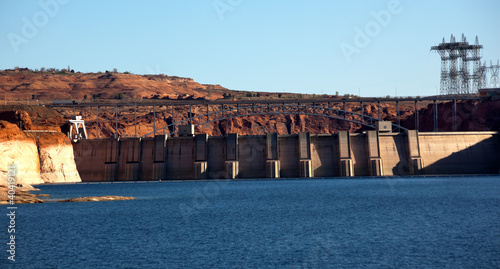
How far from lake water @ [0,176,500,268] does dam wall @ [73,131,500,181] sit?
28.6 meters

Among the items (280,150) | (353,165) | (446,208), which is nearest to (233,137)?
(280,150)

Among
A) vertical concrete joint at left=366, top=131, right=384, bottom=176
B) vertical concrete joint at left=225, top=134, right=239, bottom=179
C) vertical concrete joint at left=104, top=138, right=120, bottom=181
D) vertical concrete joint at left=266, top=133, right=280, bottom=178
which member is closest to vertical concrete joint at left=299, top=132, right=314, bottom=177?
vertical concrete joint at left=266, top=133, right=280, bottom=178

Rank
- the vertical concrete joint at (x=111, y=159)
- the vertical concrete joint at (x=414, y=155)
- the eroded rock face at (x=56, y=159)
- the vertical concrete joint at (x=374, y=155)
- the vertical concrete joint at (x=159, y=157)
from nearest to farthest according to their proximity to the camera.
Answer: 1. the eroded rock face at (x=56, y=159)
2. the vertical concrete joint at (x=374, y=155)
3. the vertical concrete joint at (x=414, y=155)
4. the vertical concrete joint at (x=159, y=157)
5. the vertical concrete joint at (x=111, y=159)

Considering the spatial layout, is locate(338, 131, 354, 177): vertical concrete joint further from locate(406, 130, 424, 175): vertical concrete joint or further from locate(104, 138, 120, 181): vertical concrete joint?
locate(104, 138, 120, 181): vertical concrete joint

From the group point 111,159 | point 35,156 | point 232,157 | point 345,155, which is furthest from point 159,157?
point 345,155

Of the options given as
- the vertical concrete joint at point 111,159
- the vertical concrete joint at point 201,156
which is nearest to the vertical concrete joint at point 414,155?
the vertical concrete joint at point 201,156

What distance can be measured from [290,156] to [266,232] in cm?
5731

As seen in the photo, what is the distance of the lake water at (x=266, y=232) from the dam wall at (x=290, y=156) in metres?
28.6

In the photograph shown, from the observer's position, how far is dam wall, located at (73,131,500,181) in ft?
311

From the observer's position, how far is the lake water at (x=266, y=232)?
98.0 ft

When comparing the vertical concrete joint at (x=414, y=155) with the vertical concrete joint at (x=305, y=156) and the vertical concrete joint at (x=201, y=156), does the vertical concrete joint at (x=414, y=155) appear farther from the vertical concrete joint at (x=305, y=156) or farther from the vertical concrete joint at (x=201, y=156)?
the vertical concrete joint at (x=201, y=156)

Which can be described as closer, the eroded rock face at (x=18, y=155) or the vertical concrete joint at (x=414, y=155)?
the eroded rock face at (x=18, y=155)

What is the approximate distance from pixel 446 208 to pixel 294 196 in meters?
18.3

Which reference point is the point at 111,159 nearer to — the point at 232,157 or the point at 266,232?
the point at 232,157
